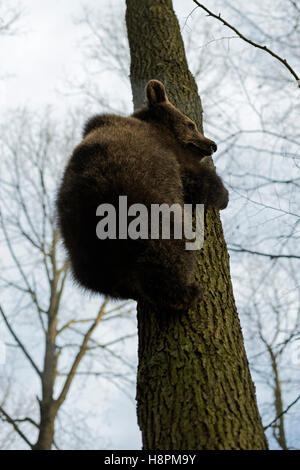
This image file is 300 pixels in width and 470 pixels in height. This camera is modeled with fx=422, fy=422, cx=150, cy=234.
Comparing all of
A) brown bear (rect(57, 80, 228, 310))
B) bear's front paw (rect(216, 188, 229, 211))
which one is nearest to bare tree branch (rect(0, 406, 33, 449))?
brown bear (rect(57, 80, 228, 310))

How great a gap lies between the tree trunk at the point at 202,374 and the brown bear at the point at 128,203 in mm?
160

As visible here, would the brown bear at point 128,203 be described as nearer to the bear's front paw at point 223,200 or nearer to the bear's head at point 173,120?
the bear's front paw at point 223,200

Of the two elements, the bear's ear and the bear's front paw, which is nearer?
the bear's front paw

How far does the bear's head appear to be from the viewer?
3938mm

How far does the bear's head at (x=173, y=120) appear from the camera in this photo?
3938mm

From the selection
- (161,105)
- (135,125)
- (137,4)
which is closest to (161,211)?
(135,125)

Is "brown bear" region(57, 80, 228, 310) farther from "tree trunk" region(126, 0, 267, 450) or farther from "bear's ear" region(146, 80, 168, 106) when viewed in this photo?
"bear's ear" region(146, 80, 168, 106)

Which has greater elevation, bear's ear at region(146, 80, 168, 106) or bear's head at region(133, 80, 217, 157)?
bear's ear at region(146, 80, 168, 106)

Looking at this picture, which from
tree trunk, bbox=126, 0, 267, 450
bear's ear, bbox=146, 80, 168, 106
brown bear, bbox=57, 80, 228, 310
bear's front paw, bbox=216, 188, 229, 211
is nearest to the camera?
tree trunk, bbox=126, 0, 267, 450

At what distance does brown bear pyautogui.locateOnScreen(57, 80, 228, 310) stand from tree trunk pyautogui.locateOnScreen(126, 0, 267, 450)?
16 cm

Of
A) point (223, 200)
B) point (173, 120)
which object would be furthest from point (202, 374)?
point (173, 120)

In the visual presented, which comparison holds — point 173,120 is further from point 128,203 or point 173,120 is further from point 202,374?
point 202,374

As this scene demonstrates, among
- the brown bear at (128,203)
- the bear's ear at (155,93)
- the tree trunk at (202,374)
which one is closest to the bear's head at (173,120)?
the bear's ear at (155,93)

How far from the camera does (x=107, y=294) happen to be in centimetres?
328
